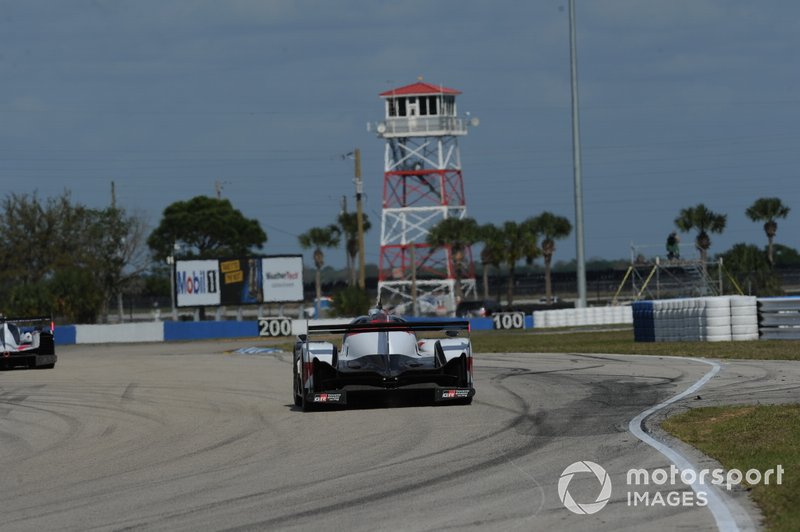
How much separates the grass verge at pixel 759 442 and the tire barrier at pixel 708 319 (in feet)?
53.3

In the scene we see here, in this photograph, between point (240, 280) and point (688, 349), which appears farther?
point (240, 280)

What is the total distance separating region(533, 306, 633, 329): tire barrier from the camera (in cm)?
5838

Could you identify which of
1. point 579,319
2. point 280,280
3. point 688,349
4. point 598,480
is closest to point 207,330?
point 280,280

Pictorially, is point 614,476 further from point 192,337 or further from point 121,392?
point 192,337

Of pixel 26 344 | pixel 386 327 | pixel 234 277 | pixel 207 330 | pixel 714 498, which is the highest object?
pixel 234 277

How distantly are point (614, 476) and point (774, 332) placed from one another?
21268mm

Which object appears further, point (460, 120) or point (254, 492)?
point (460, 120)

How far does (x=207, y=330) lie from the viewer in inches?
2376

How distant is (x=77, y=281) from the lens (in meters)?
70.3

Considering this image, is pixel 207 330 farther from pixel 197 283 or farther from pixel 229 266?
pixel 229 266

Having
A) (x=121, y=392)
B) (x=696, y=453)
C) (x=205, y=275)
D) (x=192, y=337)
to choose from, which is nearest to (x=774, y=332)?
(x=121, y=392)

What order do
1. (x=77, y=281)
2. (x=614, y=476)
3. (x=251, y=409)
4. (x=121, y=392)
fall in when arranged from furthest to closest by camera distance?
(x=77, y=281), (x=121, y=392), (x=251, y=409), (x=614, y=476)

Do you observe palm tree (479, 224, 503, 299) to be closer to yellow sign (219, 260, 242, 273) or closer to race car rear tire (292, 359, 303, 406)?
yellow sign (219, 260, 242, 273)

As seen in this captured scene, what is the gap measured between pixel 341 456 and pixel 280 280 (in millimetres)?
61545
